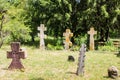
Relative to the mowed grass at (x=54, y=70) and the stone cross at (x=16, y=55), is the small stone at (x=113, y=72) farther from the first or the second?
the stone cross at (x=16, y=55)

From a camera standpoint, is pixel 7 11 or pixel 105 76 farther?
pixel 7 11

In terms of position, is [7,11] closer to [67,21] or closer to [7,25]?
[7,25]

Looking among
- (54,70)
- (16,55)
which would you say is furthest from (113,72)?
(16,55)

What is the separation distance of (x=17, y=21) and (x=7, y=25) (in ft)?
6.64

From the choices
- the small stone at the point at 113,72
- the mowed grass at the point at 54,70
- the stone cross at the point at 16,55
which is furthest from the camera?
the stone cross at the point at 16,55

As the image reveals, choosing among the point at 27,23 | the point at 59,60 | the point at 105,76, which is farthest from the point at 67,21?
the point at 105,76

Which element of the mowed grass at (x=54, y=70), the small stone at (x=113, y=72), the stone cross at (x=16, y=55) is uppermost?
the stone cross at (x=16, y=55)

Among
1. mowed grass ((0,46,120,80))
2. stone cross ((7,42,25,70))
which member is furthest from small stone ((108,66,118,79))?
stone cross ((7,42,25,70))

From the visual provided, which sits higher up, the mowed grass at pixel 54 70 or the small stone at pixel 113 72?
the small stone at pixel 113 72

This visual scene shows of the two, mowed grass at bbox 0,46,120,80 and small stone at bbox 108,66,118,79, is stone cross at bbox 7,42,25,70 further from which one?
small stone at bbox 108,66,118,79

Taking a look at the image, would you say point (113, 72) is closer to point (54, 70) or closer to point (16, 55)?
point (54, 70)

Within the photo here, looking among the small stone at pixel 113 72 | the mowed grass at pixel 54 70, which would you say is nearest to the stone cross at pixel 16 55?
the mowed grass at pixel 54 70

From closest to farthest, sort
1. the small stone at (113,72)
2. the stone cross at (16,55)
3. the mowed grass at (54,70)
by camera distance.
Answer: the small stone at (113,72) → the mowed grass at (54,70) → the stone cross at (16,55)

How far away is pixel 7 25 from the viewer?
23.1 m
